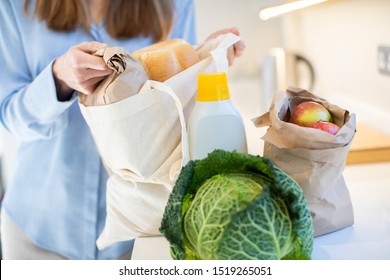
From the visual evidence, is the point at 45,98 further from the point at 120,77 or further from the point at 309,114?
the point at 309,114

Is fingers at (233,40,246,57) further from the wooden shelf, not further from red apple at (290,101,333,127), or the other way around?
the wooden shelf

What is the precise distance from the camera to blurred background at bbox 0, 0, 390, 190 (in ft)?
4.12

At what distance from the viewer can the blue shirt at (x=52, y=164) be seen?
0.93 metres

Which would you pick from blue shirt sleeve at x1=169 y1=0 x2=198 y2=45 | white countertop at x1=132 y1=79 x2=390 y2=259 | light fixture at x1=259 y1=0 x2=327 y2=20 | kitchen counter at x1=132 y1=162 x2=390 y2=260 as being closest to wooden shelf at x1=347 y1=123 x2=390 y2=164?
white countertop at x1=132 y1=79 x2=390 y2=259

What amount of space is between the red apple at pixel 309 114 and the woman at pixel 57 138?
469 mm

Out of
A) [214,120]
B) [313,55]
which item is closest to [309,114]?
[214,120]

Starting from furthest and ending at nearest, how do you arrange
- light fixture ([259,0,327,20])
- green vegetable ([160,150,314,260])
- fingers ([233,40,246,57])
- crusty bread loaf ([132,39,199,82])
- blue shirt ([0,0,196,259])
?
light fixture ([259,0,327,20]) < blue shirt ([0,0,196,259]) < fingers ([233,40,246,57]) < crusty bread loaf ([132,39,199,82]) < green vegetable ([160,150,314,260])

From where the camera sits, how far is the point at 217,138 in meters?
0.61

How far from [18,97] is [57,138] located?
0.44ft

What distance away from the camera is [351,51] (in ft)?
4.79

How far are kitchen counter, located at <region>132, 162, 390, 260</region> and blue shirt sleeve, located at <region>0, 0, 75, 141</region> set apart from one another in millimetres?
331
